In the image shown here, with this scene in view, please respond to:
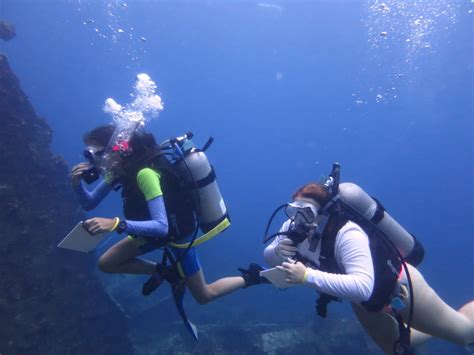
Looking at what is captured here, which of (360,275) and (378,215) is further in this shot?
(378,215)

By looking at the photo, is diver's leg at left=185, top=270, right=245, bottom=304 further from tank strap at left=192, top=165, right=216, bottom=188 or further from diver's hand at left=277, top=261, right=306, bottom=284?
diver's hand at left=277, top=261, right=306, bottom=284

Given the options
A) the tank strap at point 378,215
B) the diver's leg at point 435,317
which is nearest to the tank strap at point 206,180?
the tank strap at point 378,215

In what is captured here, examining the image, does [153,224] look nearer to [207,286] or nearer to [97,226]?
[97,226]

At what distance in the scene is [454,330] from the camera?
12.0 feet

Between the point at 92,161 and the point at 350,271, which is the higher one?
the point at 350,271

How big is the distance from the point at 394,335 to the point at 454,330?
63cm

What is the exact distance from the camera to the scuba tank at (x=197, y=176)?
4199mm

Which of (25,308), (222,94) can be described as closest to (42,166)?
(25,308)

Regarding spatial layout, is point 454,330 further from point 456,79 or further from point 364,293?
point 456,79

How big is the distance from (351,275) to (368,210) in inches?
49.5

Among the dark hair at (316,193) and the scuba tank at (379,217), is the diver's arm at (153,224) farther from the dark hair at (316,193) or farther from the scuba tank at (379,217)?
the scuba tank at (379,217)

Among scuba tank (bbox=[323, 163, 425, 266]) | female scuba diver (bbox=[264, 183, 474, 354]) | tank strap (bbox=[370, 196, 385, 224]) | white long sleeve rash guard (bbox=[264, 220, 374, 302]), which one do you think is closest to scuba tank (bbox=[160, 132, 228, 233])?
female scuba diver (bbox=[264, 183, 474, 354])

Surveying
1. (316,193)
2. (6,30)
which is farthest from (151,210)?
(6,30)

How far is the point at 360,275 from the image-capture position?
2875 millimetres
